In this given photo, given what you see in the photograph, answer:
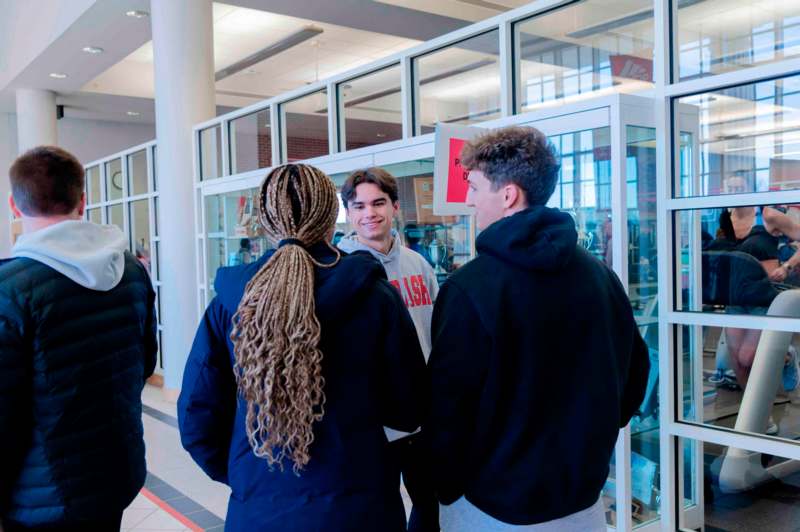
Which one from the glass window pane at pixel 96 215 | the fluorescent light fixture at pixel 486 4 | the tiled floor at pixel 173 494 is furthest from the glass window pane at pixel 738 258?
the glass window pane at pixel 96 215

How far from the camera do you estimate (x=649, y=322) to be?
277cm

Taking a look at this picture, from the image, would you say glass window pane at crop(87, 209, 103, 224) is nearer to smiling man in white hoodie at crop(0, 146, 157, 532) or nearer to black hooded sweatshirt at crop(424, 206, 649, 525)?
smiling man in white hoodie at crop(0, 146, 157, 532)

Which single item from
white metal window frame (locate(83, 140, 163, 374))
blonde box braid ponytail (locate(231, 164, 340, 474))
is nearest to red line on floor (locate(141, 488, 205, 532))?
blonde box braid ponytail (locate(231, 164, 340, 474))

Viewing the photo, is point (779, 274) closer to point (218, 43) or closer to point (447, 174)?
point (447, 174)

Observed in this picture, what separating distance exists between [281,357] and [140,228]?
7065 mm

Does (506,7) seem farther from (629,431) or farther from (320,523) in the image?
(320,523)

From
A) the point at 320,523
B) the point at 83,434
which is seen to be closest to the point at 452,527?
the point at 320,523

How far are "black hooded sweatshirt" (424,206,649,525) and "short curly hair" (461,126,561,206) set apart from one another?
0.06 meters

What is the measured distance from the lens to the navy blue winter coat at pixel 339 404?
4.57 ft

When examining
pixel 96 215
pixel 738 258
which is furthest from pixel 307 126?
pixel 96 215

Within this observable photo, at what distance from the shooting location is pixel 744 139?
8.27ft

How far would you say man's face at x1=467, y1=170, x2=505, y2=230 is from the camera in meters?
1.50

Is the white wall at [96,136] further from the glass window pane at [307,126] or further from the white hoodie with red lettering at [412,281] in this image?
the white hoodie with red lettering at [412,281]

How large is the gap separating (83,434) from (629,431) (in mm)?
1965
